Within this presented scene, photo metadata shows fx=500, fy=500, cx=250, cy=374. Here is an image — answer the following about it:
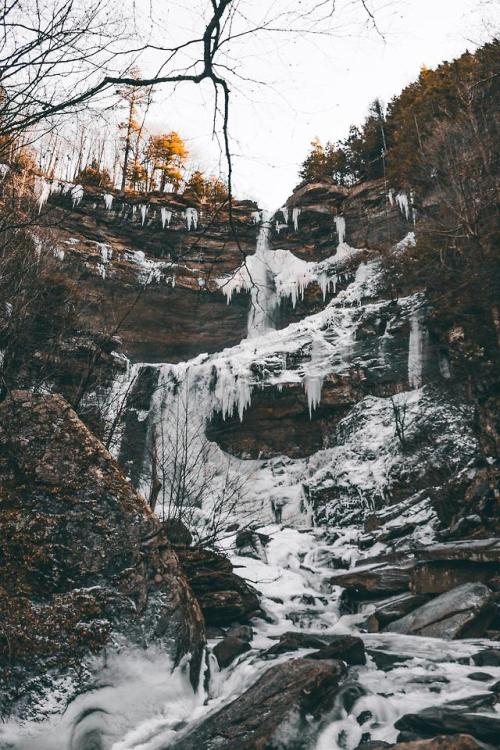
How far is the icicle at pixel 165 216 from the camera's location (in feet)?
79.3

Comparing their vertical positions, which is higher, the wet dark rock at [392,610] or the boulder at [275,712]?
the boulder at [275,712]

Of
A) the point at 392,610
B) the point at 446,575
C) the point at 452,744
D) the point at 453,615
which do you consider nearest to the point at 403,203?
the point at 446,575

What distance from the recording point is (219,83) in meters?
2.17

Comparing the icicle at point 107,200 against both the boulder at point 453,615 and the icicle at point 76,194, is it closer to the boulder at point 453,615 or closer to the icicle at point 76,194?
the icicle at point 76,194

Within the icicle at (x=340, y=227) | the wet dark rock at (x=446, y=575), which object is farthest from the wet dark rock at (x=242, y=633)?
the icicle at (x=340, y=227)

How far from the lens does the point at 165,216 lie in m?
24.1

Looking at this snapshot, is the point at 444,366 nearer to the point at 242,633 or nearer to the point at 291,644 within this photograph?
the point at 242,633

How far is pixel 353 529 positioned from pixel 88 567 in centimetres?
994

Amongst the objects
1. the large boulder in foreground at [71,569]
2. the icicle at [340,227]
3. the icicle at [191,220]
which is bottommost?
the large boulder in foreground at [71,569]

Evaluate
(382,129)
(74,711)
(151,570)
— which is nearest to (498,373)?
(151,570)

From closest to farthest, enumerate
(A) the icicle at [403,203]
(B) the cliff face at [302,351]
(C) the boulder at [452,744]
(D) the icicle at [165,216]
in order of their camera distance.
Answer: (C) the boulder at [452,744] < (B) the cliff face at [302,351] < (A) the icicle at [403,203] < (D) the icicle at [165,216]

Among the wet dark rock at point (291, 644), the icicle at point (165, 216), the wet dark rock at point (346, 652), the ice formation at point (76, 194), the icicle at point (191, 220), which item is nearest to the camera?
the wet dark rock at point (346, 652)

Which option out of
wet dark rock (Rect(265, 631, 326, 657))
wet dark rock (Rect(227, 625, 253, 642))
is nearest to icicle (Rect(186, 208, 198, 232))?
wet dark rock (Rect(227, 625, 253, 642))

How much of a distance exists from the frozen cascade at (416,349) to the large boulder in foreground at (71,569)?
1273cm
